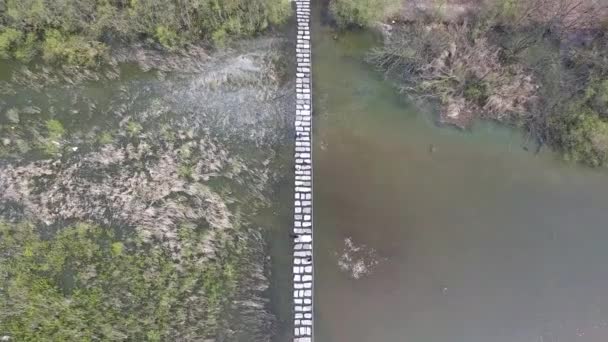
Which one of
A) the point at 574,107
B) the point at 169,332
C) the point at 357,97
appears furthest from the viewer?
the point at 357,97

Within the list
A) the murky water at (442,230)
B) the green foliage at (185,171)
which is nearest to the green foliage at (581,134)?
the murky water at (442,230)

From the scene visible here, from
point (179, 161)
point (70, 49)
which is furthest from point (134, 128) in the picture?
point (70, 49)

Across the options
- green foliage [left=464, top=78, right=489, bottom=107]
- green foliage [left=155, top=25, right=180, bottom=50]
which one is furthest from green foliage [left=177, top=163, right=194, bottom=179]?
green foliage [left=464, top=78, right=489, bottom=107]

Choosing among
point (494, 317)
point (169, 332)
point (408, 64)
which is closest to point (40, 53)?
point (169, 332)

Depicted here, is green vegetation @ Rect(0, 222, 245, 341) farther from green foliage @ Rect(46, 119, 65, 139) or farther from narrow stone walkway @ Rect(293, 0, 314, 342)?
green foliage @ Rect(46, 119, 65, 139)

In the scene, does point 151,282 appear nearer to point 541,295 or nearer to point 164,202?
point 164,202

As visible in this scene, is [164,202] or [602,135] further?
[602,135]

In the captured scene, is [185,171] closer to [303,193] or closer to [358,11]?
[303,193]
